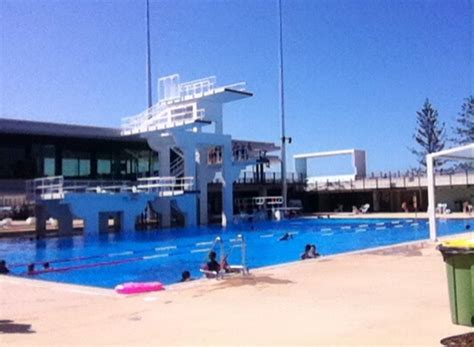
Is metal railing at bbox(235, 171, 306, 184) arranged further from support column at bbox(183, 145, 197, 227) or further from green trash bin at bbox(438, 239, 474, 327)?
green trash bin at bbox(438, 239, 474, 327)

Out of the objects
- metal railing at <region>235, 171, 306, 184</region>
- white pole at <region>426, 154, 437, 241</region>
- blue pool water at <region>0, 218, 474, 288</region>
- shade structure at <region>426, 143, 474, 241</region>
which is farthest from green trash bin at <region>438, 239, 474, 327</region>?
metal railing at <region>235, 171, 306, 184</region>

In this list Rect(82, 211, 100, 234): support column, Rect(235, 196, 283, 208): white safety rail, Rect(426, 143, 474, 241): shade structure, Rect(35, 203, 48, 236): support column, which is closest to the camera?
Rect(426, 143, 474, 241): shade structure

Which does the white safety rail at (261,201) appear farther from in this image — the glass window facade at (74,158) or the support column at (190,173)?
the support column at (190,173)

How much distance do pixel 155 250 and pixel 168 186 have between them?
11.1 meters

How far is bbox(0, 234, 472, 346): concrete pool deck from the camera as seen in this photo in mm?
5102

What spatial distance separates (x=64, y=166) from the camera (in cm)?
3359

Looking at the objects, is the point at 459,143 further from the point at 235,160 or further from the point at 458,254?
the point at 458,254

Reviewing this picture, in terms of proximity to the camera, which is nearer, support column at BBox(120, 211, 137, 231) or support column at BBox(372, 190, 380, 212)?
support column at BBox(120, 211, 137, 231)

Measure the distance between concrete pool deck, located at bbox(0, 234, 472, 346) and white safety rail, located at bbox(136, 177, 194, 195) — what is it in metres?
19.3

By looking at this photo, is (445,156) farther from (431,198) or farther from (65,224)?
(65,224)

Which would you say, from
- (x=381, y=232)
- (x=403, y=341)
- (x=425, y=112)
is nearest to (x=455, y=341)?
(x=403, y=341)

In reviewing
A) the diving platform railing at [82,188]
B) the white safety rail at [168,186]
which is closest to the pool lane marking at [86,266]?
the diving platform railing at [82,188]

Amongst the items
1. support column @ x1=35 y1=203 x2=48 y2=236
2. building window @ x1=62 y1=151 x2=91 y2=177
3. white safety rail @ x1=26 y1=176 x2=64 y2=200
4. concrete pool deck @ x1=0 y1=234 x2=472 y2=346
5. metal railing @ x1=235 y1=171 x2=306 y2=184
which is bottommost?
concrete pool deck @ x1=0 y1=234 x2=472 y2=346

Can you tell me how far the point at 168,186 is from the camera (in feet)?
97.3
